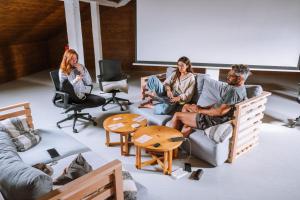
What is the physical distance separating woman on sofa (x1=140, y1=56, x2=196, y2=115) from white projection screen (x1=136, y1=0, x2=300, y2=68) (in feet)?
4.59

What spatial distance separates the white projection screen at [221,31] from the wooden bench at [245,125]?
1.72m

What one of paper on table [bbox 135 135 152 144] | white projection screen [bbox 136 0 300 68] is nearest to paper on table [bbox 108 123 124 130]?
paper on table [bbox 135 135 152 144]

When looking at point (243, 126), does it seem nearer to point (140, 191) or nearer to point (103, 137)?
point (140, 191)

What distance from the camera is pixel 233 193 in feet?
7.75

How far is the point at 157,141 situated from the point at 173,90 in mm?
1191

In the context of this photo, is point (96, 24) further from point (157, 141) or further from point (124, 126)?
point (157, 141)

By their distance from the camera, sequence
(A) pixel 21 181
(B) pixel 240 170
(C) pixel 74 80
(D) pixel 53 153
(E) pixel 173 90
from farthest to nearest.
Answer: (C) pixel 74 80
(E) pixel 173 90
(B) pixel 240 170
(D) pixel 53 153
(A) pixel 21 181

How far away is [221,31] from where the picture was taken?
449 centimetres

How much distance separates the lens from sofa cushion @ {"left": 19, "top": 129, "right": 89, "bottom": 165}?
7.33 ft

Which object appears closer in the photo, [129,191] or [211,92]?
[129,191]

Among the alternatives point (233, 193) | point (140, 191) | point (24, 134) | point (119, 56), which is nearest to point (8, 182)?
point (140, 191)

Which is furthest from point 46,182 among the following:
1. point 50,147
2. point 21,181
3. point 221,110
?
point 221,110

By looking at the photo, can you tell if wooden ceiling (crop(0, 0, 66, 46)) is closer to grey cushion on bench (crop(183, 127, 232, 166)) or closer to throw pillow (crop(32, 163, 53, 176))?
throw pillow (crop(32, 163, 53, 176))

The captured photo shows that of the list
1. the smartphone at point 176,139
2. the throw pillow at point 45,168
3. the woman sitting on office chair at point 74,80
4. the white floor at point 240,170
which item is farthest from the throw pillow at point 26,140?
the smartphone at point 176,139
